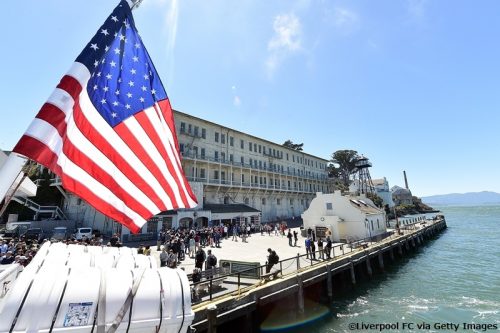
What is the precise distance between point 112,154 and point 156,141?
107cm

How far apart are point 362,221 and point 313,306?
1617 centimetres

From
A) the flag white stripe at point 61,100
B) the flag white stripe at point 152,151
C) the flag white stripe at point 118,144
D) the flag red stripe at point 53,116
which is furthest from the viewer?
the flag white stripe at point 152,151

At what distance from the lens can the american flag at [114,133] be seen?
3807mm

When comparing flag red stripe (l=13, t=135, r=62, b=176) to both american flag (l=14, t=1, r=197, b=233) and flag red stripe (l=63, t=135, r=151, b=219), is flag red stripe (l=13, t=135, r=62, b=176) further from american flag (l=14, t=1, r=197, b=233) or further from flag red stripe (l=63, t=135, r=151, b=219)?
flag red stripe (l=63, t=135, r=151, b=219)

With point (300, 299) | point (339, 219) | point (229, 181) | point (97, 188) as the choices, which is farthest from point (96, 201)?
point (229, 181)

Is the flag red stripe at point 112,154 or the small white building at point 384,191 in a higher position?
the small white building at point 384,191

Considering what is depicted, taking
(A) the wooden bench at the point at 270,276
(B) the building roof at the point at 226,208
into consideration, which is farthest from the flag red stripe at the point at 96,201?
(B) the building roof at the point at 226,208

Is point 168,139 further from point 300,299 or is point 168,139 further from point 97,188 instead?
point 300,299

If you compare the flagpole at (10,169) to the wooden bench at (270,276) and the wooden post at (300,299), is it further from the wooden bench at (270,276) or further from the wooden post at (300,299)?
the wooden post at (300,299)

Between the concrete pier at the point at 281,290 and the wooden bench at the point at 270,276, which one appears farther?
the wooden bench at the point at 270,276

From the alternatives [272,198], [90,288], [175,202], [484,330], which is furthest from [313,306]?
[272,198]

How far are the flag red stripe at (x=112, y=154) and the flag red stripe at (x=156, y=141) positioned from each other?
625 millimetres

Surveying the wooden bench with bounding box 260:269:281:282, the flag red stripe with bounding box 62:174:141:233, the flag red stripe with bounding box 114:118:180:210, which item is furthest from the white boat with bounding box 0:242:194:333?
the wooden bench with bounding box 260:269:281:282

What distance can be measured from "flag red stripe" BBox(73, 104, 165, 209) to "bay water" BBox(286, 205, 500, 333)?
31.1 ft
